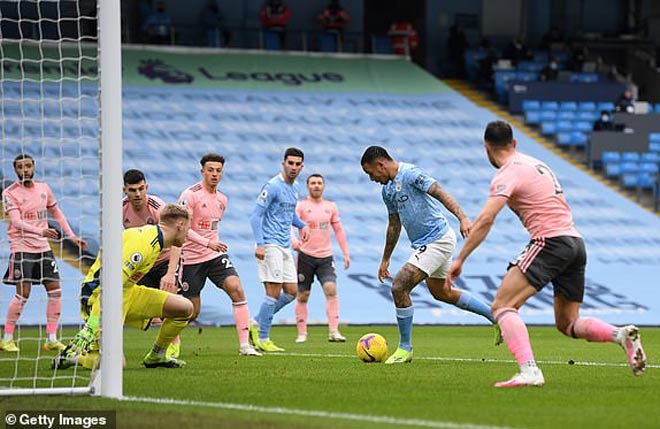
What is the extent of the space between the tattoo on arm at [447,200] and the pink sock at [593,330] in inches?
86.4

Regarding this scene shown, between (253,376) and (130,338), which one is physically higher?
(253,376)

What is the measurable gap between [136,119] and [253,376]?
22300 mm

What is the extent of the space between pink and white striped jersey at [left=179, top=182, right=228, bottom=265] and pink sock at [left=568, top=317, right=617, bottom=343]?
563 centimetres

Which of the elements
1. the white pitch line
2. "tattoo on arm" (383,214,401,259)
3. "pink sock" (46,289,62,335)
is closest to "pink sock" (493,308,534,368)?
the white pitch line

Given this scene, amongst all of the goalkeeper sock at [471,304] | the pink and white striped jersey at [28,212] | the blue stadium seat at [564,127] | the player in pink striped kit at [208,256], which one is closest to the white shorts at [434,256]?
the goalkeeper sock at [471,304]

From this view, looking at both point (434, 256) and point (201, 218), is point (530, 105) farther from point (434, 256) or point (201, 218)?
point (434, 256)

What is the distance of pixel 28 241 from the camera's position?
16.5 metres

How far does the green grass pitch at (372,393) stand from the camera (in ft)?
26.8

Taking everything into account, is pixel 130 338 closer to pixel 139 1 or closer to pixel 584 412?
pixel 584 412

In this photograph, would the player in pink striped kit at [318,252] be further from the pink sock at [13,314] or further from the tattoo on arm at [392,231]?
the tattoo on arm at [392,231]

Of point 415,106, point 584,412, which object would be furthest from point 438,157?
point 584,412

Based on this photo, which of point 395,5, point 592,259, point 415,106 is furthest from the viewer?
point 395,5

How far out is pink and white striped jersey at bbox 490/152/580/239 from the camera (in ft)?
33.0

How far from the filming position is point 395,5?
44062mm
